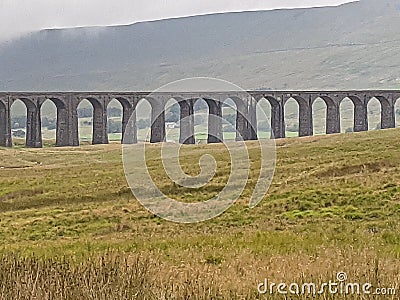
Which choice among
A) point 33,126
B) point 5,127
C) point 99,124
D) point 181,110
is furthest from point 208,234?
point 181,110

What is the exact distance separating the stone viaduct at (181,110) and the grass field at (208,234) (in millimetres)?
55638

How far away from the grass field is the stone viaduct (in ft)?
183

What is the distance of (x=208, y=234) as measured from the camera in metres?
19.7

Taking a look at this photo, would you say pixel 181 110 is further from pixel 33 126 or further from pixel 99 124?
pixel 33 126

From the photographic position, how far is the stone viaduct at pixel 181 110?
110688 mm

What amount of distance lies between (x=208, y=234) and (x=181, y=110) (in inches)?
4166

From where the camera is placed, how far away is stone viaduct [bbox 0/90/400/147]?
11069 cm

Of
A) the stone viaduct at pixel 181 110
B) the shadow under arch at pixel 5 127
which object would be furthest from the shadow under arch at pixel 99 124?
the shadow under arch at pixel 5 127

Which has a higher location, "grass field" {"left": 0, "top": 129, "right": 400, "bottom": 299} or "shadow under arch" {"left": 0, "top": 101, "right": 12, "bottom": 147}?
"shadow under arch" {"left": 0, "top": 101, "right": 12, "bottom": 147}

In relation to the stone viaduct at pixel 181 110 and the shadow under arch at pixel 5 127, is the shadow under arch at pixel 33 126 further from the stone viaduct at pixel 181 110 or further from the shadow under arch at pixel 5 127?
the shadow under arch at pixel 5 127

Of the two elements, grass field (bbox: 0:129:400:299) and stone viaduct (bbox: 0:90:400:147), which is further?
stone viaduct (bbox: 0:90:400:147)

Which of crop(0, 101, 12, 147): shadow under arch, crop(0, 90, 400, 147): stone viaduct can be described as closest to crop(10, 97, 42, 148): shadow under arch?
crop(0, 90, 400, 147): stone viaduct

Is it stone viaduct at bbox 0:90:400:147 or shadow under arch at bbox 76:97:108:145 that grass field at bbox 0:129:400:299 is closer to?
stone viaduct at bbox 0:90:400:147

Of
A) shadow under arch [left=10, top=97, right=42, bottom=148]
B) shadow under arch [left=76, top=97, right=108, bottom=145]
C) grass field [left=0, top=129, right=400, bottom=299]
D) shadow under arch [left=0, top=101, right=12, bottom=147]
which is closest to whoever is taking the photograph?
grass field [left=0, top=129, right=400, bottom=299]
